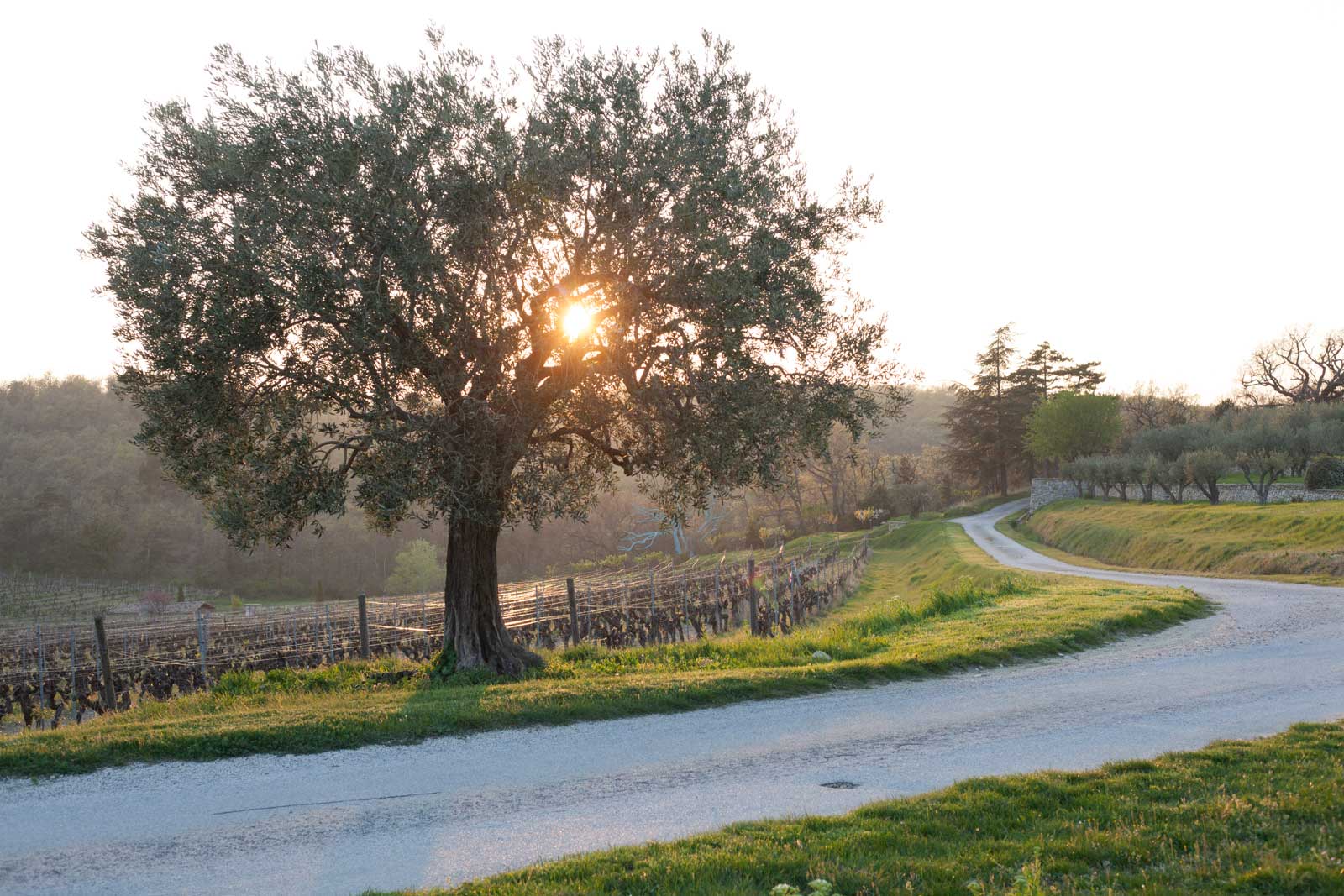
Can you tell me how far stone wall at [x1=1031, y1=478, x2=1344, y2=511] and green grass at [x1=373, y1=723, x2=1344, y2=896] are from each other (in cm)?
4346

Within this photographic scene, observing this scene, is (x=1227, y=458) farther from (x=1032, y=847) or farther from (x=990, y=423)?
(x=1032, y=847)

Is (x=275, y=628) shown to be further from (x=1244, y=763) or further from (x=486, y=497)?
(x=1244, y=763)

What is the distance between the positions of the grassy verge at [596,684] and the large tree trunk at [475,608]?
795 mm

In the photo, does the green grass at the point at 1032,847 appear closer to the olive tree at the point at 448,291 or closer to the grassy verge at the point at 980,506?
the olive tree at the point at 448,291

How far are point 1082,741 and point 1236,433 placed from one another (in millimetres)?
56408

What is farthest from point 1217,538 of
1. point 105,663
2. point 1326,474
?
→ point 105,663

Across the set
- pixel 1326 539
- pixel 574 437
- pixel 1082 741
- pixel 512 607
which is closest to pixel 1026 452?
pixel 1326 539

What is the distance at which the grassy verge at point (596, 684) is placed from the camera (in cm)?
939

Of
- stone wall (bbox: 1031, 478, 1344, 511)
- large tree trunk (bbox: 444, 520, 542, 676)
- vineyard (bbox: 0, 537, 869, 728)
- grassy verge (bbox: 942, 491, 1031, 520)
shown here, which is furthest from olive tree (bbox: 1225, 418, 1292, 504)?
large tree trunk (bbox: 444, 520, 542, 676)

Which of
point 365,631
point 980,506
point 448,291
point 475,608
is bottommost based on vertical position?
point 980,506

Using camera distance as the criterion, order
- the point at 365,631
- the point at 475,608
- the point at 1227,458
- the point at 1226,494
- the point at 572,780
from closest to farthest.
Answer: the point at 572,780, the point at 475,608, the point at 365,631, the point at 1227,458, the point at 1226,494

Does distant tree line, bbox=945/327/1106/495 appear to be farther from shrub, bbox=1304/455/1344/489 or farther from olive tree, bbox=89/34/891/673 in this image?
olive tree, bbox=89/34/891/673

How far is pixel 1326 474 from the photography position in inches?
1766

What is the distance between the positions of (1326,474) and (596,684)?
4723 cm
